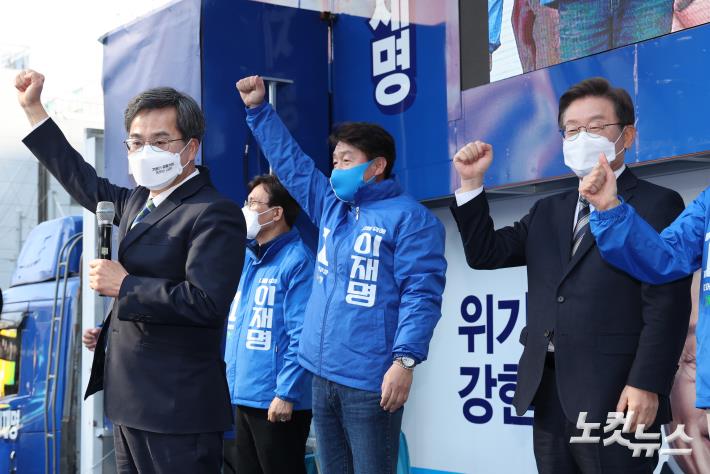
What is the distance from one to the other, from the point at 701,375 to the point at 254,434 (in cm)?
207

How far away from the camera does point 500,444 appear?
13.7 ft

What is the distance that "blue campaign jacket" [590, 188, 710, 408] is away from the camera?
2164mm

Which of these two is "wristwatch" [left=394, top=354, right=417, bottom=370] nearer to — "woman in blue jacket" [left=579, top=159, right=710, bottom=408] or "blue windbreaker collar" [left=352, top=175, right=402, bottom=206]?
"blue windbreaker collar" [left=352, top=175, right=402, bottom=206]

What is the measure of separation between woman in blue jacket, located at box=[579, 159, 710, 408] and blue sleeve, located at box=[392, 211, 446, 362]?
36.5 inches

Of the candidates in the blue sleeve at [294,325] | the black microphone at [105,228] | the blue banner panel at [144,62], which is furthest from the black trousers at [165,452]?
the blue banner panel at [144,62]

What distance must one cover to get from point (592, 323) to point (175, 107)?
1317 millimetres

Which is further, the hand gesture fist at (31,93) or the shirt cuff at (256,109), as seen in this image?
the shirt cuff at (256,109)

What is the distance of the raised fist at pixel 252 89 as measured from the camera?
149 inches

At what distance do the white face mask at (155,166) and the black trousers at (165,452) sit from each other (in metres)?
0.69

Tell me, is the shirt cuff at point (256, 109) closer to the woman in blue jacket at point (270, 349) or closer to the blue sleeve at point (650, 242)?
the woman in blue jacket at point (270, 349)

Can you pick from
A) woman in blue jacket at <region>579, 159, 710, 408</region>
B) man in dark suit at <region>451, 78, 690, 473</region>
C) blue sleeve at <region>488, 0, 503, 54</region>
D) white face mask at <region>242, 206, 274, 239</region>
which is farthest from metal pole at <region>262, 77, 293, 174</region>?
woman in blue jacket at <region>579, 159, 710, 408</region>

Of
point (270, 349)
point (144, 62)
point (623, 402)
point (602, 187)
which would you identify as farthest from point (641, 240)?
point (144, 62)

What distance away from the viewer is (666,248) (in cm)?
227

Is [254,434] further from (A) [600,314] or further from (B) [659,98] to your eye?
(B) [659,98]
